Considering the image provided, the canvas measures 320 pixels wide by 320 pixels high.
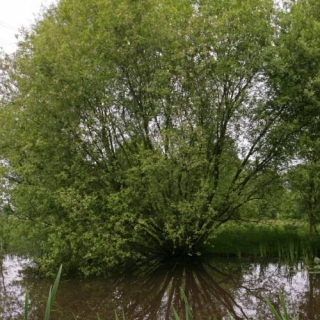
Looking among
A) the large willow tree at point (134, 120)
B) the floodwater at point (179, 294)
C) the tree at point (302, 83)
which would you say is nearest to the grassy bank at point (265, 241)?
the floodwater at point (179, 294)

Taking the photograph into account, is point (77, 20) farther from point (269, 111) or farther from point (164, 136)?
point (269, 111)

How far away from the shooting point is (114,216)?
1121 cm

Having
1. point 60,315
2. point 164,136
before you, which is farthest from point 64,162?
point 60,315

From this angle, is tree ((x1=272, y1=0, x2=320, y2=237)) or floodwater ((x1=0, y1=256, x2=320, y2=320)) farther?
tree ((x1=272, y1=0, x2=320, y2=237))

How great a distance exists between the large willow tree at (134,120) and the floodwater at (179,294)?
2.76 ft

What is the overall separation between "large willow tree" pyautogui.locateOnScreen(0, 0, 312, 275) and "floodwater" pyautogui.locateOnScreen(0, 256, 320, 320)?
33.2 inches

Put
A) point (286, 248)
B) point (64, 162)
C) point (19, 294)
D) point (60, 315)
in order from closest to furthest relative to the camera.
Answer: point (60, 315), point (19, 294), point (64, 162), point (286, 248)

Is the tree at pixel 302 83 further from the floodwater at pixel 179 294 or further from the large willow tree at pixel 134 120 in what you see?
the floodwater at pixel 179 294

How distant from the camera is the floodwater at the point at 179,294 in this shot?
8.68 m

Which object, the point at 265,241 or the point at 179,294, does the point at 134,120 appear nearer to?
the point at 179,294

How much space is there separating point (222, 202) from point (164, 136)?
2.70 meters

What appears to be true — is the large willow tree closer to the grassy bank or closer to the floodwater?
the floodwater

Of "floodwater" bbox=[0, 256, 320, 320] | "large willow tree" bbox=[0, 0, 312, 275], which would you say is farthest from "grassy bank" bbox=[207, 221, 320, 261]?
"large willow tree" bbox=[0, 0, 312, 275]

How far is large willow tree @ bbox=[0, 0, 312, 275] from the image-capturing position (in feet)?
37.0
